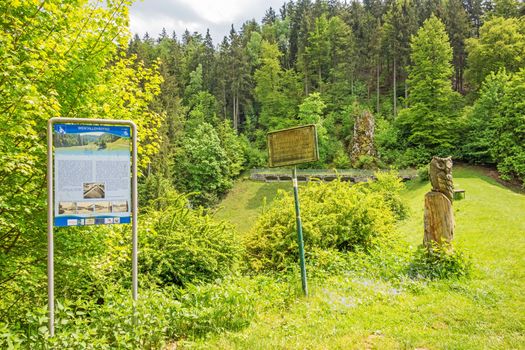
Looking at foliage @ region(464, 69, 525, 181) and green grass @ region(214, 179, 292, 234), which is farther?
green grass @ region(214, 179, 292, 234)

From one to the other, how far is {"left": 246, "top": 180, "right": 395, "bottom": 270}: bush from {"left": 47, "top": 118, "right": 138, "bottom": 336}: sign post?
15.6 ft

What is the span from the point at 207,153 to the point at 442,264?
31135 mm

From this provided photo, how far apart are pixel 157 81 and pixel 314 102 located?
33.8 meters

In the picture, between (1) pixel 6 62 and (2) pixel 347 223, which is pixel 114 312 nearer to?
(1) pixel 6 62

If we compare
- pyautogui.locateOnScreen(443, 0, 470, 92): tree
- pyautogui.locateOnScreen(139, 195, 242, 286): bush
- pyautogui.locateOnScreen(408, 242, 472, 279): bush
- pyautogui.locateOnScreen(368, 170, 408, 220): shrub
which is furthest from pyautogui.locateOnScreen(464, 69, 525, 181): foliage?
pyautogui.locateOnScreen(139, 195, 242, 286): bush

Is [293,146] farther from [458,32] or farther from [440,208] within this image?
[458,32]

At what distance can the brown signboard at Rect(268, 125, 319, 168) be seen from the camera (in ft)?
19.1

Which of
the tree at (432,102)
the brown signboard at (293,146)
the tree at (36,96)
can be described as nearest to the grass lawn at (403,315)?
the brown signboard at (293,146)

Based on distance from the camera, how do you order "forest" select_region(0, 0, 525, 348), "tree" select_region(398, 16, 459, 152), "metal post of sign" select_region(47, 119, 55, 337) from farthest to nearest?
"tree" select_region(398, 16, 459, 152), "forest" select_region(0, 0, 525, 348), "metal post of sign" select_region(47, 119, 55, 337)

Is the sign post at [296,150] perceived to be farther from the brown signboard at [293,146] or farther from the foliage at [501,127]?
the foliage at [501,127]

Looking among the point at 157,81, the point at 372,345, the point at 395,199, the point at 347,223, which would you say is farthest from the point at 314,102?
the point at 372,345

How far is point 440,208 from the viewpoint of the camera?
6930 mm

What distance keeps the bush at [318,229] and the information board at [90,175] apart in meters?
4.73

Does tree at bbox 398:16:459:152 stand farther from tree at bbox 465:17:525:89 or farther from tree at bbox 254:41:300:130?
tree at bbox 254:41:300:130
